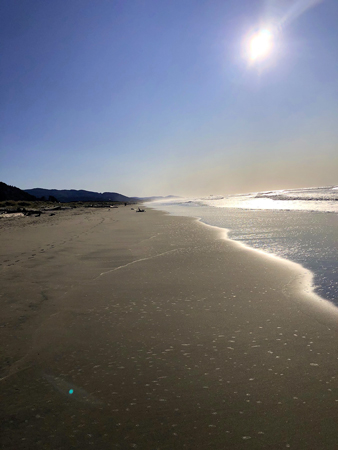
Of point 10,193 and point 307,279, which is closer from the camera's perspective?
point 307,279

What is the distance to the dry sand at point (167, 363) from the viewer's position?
2105 mm

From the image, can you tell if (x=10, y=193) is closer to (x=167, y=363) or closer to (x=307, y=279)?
(x=307, y=279)

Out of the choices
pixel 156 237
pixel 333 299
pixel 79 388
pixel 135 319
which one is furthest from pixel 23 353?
pixel 156 237

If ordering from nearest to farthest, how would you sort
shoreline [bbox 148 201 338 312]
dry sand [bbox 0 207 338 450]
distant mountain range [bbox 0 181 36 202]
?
dry sand [bbox 0 207 338 450], shoreline [bbox 148 201 338 312], distant mountain range [bbox 0 181 36 202]

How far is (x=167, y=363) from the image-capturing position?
9.64 feet

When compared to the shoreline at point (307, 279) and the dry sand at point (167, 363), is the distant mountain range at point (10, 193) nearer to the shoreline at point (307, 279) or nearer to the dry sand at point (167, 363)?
the shoreline at point (307, 279)

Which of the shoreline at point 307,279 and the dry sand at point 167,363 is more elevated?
the dry sand at point 167,363

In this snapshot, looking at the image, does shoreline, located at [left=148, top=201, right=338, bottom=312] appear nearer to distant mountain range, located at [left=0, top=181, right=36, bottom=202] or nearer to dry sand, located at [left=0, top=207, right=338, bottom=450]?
dry sand, located at [left=0, top=207, right=338, bottom=450]

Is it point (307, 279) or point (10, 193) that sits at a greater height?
point (10, 193)

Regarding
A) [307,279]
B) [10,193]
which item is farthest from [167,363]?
[10,193]

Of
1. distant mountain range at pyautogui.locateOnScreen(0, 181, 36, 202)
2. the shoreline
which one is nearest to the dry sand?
the shoreline

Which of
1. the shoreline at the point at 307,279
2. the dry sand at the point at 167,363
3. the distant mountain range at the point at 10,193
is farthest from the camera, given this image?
the distant mountain range at the point at 10,193

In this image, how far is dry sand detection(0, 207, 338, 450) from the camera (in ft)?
6.91

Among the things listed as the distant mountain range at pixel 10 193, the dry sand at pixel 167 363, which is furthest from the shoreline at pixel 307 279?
the distant mountain range at pixel 10 193
